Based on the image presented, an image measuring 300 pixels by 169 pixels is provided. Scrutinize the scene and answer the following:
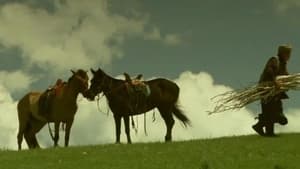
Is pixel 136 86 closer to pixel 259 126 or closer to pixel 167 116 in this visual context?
pixel 167 116

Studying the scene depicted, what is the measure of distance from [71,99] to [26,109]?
2.96m

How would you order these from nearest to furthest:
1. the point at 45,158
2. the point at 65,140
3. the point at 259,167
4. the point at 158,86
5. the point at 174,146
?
the point at 259,167 → the point at 45,158 → the point at 174,146 → the point at 65,140 → the point at 158,86

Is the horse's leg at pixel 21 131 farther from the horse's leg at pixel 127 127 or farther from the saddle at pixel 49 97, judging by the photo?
the horse's leg at pixel 127 127

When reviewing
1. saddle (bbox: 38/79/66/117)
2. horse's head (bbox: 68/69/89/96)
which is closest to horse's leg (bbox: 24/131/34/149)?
saddle (bbox: 38/79/66/117)

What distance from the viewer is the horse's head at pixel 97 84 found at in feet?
80.7

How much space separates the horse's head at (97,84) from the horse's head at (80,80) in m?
0.51

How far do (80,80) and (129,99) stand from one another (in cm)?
182

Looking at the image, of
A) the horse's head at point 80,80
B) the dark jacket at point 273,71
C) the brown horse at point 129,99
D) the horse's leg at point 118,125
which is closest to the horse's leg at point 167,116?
the brown horse at point 129,99

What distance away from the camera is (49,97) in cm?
2453

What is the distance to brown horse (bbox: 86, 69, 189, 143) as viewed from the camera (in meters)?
24.6

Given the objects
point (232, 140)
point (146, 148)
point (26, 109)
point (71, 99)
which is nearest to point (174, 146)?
point (146, 148)

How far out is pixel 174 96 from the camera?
2597cm

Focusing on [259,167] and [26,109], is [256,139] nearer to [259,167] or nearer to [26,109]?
[259,167]

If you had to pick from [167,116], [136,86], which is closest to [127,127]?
[136,86]
